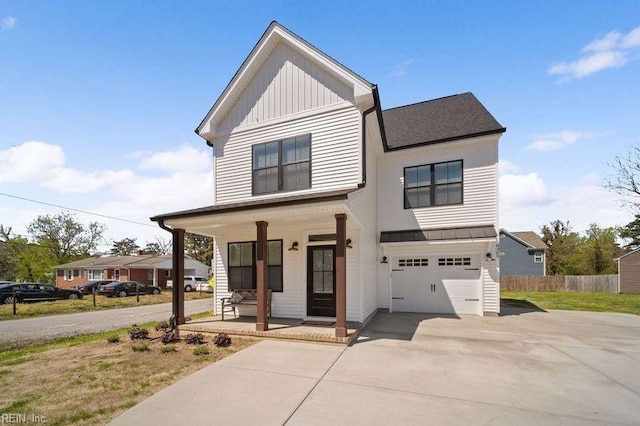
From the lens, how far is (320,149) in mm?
9031

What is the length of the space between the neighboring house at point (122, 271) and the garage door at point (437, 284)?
30.4m

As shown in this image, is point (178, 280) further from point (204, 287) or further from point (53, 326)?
point (204, 287)

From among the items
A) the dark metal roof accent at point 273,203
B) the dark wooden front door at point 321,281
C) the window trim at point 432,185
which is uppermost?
the window trim at point 432,185

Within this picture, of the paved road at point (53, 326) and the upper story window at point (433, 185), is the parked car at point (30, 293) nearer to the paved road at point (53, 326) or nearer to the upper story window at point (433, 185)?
the paved road at point (53, 326)

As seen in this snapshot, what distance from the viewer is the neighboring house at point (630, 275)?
2406 centimetres

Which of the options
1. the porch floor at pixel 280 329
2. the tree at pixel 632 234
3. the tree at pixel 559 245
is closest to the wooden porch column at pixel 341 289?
the porch floor at pixel 280 329

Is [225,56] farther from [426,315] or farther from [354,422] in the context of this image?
[426,315]

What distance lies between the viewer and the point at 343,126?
345 inches

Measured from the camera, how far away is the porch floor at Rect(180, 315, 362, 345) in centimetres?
710

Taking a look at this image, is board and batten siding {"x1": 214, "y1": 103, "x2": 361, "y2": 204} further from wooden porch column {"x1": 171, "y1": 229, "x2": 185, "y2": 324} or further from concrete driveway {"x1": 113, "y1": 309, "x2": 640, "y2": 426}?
concrete driveway {"x1": 113, "y1": 309, "x2": 640, "y2": 426}

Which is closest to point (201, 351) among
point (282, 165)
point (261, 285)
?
point (261, 285)

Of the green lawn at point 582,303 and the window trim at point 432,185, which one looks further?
the green lawn at point 582,303

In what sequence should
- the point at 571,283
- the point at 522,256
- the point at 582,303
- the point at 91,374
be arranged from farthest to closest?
the point at 522,256 → the point at 571,283 → the point at 582,303 → the point at 91,374

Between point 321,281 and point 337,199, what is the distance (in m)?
3.70
